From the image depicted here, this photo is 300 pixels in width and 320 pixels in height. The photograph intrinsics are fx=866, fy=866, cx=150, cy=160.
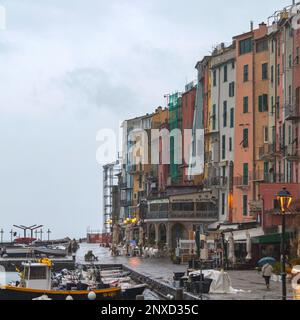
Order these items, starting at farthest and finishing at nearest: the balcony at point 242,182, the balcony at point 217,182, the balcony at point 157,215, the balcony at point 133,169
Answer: the balcony at point 133,169, the balcony at point 157,215, the balcony at point 217,182, the balcony at point 242,182

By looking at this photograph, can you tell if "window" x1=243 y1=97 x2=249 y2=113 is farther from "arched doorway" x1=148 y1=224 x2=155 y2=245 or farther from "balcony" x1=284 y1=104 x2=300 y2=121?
"arched doorway" x1=148 y1=224 x2=155 y2=245

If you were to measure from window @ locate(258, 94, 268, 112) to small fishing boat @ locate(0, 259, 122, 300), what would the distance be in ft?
132

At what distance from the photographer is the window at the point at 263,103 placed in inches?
3184

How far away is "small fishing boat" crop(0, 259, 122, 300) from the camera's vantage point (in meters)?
40.7

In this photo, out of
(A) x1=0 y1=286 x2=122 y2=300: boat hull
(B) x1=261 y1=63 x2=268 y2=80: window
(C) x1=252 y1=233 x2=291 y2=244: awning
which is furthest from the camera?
(B) x1=261 y1=63 x2=268 y2=80: window

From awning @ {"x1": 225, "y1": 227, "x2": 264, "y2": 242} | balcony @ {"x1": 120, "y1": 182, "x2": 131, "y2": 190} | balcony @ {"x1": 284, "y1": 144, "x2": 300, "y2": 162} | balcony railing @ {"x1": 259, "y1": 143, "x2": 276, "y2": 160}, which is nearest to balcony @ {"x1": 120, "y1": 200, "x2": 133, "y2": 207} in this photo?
balcony @ {"x1": 120, "y1": 182, "x2": 131, "y2": 190}

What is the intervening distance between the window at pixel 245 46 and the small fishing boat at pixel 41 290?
1734 inches

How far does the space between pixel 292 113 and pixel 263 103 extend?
18415 mm

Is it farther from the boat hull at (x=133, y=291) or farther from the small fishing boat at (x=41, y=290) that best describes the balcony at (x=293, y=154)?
the small fishing boat at (x=41, y=290)

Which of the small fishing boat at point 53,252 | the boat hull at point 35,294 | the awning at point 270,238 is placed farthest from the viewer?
the small fishing boat at point 53,252

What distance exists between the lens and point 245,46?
84562mm

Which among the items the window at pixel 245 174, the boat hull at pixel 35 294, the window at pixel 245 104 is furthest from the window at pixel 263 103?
the boat hull at pixel 35 294
